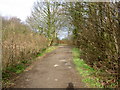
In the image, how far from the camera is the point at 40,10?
18.5 metres

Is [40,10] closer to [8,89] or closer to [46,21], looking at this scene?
[46,21]

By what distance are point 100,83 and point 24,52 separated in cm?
576

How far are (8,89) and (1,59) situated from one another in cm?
166

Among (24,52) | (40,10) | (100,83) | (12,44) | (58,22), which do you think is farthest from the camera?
(58,22)

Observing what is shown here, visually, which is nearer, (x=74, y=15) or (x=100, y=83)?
(x=100, y=83)

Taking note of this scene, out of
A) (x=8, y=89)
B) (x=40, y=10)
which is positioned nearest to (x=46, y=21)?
(x=40, y=10)

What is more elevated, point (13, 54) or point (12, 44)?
point (12, 44)

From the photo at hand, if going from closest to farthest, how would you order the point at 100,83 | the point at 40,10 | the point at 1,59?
1. the point at 100,83
2. the point at 1,59
3. the point at 40,10

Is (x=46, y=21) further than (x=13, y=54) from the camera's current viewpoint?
Yes

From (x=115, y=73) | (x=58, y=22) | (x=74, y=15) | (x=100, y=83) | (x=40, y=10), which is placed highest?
(x=40, y=10)

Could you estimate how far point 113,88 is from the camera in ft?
12.4

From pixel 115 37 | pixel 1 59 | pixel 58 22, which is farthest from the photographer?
pixel 58 22

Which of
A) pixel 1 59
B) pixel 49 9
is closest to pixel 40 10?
pixel 49 9

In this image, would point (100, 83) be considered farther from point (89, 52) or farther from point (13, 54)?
point (13, 54)
